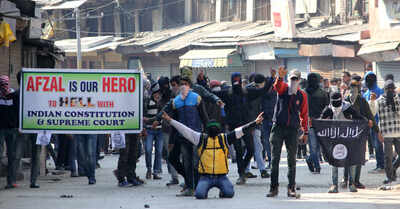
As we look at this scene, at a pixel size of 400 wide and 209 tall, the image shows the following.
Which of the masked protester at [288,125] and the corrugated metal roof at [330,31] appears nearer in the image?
the masked protester at [288,125]

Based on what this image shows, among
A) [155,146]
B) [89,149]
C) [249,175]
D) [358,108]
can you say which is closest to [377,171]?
[249,175]

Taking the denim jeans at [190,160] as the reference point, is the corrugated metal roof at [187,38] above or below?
above

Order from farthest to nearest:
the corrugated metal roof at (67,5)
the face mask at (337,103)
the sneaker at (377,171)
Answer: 1. the corrugated metal roof at (67,5)
2. the sneaker at (377,171)
3. the face mask at (337,103)

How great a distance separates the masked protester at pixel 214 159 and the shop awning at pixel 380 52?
17918 millimetres

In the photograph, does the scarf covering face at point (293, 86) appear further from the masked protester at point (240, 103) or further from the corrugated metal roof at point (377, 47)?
the corrugated metal roof at point (377, 47)

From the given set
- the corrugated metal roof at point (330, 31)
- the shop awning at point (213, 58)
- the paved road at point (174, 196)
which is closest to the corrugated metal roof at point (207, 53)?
the shop awning at point (213, 58)

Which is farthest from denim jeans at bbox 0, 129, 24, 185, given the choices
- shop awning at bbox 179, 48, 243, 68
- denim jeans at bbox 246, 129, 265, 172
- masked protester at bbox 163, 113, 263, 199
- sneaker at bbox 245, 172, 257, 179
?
shop awning at bbox 179, 48, 243, 68

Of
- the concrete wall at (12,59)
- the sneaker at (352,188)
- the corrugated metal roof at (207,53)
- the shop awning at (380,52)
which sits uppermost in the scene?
the corrugated metal roof at (207,53)

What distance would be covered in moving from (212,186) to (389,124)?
3.30m

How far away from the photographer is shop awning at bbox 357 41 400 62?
1140 inches

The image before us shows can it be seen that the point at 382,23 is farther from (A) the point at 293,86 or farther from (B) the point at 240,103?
(A) the point at 293,86

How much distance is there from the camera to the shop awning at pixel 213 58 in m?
39.0

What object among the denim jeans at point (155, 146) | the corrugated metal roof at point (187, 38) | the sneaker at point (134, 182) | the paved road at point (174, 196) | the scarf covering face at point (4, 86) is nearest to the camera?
the paved road at point (174, 196)

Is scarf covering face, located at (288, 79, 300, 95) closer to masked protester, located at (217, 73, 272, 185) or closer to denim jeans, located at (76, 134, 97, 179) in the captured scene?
masked protester, located at (217, 73, 272, 185)
